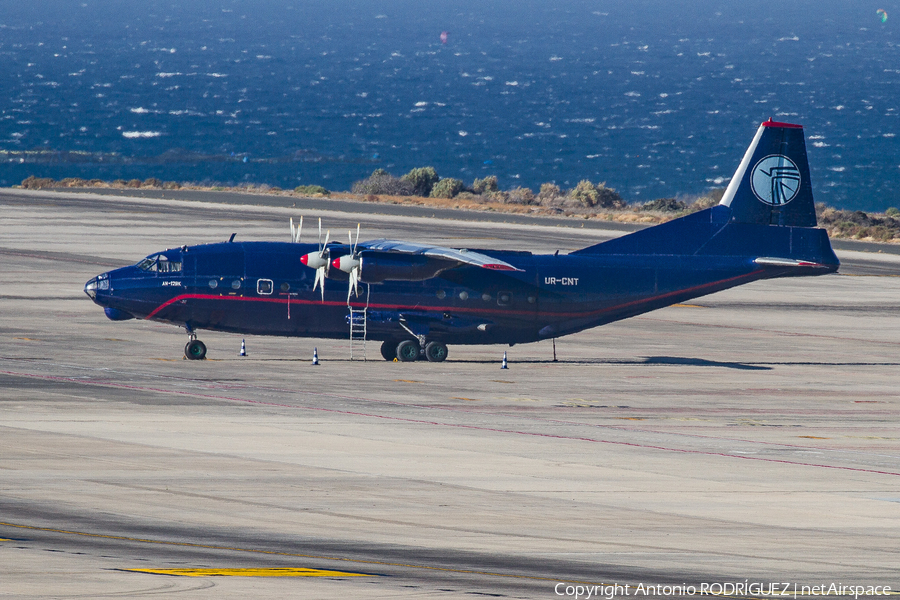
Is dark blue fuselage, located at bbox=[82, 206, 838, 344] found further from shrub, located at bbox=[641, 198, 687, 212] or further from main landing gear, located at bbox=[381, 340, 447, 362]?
shrub, located at bbox=[641, 198, 687, 212]

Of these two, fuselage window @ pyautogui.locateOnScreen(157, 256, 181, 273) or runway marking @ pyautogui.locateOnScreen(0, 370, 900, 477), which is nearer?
runway marking @ pyautogui.locateOnScreen(0, 370, 900, 477)

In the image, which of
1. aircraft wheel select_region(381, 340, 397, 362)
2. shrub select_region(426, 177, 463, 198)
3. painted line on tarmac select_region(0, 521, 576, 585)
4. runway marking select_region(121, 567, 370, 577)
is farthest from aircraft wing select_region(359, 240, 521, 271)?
shrub select_region(426, 177, 463, 198)

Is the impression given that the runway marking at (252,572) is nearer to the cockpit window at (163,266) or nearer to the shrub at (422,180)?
the cockpit window at (163,266)

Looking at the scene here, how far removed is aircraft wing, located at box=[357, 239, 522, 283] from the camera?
40.5 metres

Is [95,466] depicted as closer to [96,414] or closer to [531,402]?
[96,414]

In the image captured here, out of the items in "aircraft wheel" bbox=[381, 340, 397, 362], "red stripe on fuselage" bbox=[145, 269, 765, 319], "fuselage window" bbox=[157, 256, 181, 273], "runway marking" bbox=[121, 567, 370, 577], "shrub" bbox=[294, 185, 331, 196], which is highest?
"shrub" bbox=[294, 185, 331, 196]

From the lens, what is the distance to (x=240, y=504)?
22422 mm

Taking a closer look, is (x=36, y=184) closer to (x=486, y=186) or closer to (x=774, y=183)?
(x=486, y=186)

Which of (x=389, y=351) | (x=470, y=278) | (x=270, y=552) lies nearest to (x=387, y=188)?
(x=389, y=351)

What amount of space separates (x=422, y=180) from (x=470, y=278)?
77541 millimetres

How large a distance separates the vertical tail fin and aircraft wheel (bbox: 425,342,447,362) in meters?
9.85

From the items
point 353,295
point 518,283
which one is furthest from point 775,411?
point 353,295

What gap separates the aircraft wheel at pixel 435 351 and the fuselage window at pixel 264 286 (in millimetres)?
5020

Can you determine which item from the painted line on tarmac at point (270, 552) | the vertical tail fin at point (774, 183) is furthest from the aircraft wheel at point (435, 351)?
the painted line on tarmac at point (270, 552)
